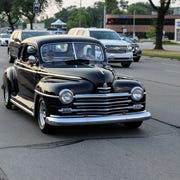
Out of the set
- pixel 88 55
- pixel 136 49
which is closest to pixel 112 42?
pixel 136 49

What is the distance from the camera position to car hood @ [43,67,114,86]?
7.92m

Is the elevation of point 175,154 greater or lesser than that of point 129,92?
lesser

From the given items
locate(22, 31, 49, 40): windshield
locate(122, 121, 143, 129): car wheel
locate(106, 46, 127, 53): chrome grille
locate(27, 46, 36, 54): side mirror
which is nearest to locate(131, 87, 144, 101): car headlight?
locate(122, 121, 143, 129): car wheel

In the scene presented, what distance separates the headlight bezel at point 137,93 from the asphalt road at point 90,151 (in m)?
0.61

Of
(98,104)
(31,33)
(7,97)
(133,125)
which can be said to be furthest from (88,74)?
(31,33)

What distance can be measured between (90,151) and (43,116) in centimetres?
153

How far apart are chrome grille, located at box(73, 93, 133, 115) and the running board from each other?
52.6 inches

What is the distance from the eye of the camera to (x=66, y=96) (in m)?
7.73

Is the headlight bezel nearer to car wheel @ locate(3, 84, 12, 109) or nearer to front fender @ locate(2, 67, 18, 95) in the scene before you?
front fender @ locate(2, 67, 18, 95)

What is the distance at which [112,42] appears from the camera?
25.0m

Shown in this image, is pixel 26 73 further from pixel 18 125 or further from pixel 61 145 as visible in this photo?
pixel 61 145

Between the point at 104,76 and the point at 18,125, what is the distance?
78.8 inches

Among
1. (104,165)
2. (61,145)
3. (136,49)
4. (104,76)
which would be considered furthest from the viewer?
(136,49)

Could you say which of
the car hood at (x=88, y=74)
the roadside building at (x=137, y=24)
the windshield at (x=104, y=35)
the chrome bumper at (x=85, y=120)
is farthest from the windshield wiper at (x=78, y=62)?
the roadside building at (x=137, y=24)
